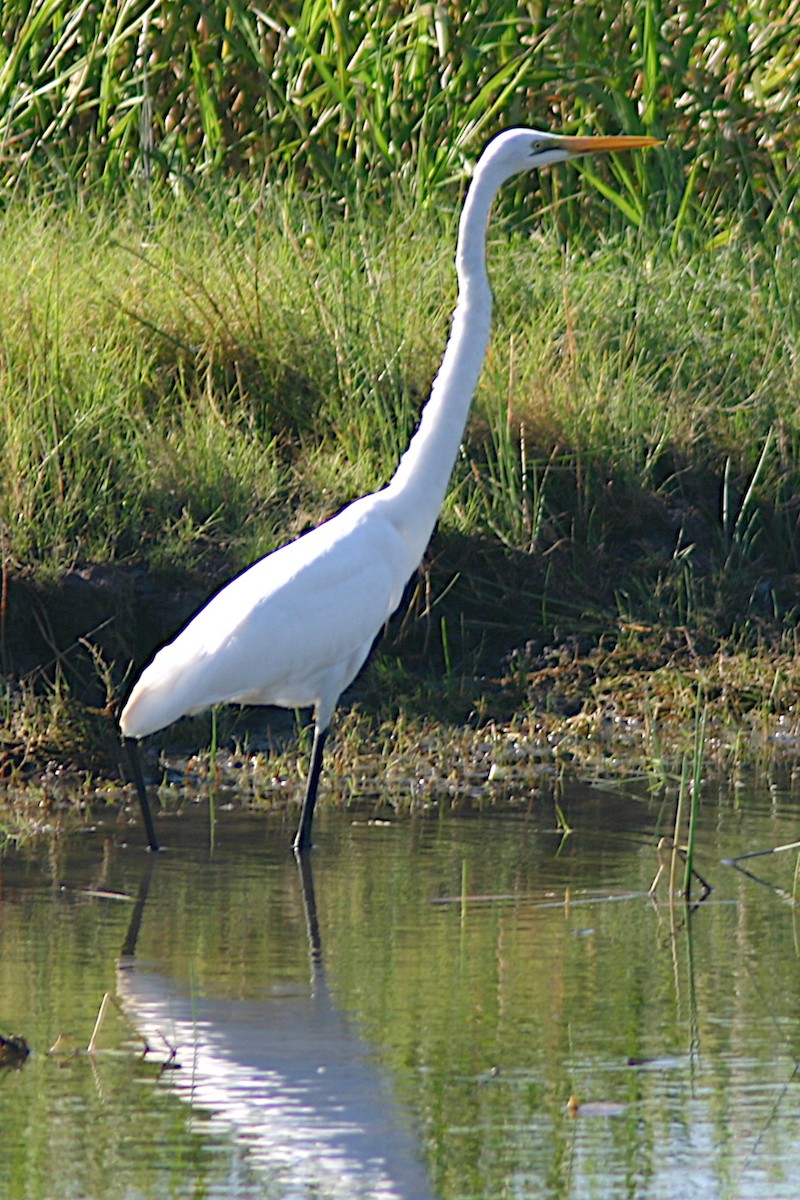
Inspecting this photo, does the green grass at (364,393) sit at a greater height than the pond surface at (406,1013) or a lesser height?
greater

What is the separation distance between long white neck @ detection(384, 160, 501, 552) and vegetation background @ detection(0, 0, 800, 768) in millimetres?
775

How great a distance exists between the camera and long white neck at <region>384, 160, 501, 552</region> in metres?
4.54

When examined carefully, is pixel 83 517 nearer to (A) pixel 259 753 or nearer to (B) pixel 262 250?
(A) pixel 259 753

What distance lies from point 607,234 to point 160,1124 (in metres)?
4.88

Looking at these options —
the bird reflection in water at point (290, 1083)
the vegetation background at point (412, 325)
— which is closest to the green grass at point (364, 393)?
the vegetation background at point (412, 325)

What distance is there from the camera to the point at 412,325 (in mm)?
6059

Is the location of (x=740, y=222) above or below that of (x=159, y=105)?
below

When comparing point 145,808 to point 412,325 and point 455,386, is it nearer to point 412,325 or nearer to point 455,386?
point 455,386

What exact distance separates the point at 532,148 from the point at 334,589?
119 cm

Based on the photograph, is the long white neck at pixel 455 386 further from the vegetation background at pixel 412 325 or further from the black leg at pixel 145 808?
the black leg at pixel 145 808

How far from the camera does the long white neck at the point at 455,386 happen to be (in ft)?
14.9

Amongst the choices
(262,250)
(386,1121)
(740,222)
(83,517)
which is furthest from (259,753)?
(740,222)

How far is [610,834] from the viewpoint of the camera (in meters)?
4.27

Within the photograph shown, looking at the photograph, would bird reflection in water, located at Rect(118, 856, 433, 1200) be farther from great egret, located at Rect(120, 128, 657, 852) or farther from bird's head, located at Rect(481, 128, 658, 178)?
bird's head, located at Rect(481, 128, 658, 178)
